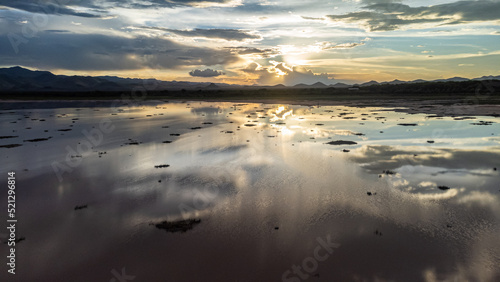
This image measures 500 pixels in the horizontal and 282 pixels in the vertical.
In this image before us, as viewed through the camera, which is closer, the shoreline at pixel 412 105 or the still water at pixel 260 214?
the still water at pixel 260 214

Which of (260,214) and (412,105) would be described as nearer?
(260,214)

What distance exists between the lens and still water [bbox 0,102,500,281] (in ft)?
30.0

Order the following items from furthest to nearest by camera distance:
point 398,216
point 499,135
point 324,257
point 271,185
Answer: point 499,135, point 271,185, point 398,216, point 324,257

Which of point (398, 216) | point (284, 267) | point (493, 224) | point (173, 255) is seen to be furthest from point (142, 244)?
point (493, 224)

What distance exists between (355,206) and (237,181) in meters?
6.93

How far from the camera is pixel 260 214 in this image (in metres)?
12.8

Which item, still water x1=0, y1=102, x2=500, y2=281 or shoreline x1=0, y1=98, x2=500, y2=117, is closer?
still water x1=0, y1=102, x2=500, y2=281

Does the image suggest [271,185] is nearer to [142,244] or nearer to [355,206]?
[355,206]

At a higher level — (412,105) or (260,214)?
(412,105)

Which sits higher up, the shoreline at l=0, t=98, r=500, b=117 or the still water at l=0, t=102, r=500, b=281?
the shoreline at l=0, t=98, r=500, b=117

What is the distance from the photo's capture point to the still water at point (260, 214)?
9.15m

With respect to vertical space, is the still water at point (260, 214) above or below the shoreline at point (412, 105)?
below

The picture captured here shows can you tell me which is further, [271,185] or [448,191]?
[271,185]

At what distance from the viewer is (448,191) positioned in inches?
590
